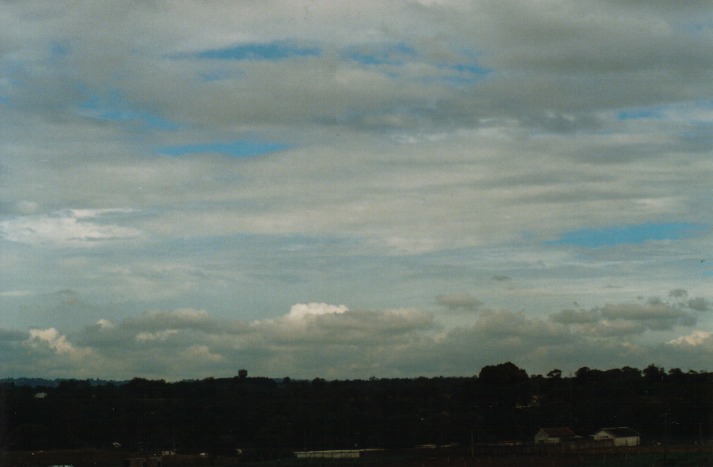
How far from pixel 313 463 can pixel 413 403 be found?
41.4m

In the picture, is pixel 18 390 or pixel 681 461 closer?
pixel 681 461

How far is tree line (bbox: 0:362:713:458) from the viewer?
110812mm

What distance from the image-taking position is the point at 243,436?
369 ft

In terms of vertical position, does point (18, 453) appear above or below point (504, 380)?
below

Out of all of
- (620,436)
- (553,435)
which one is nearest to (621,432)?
(620,436)

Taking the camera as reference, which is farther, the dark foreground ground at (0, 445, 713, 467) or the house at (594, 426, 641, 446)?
the house at (594, 426, 641, 446)

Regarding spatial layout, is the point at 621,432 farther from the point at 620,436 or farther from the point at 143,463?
the point at 143,463

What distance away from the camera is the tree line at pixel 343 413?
110812mm

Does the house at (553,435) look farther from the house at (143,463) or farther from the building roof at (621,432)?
the house at (143,463)

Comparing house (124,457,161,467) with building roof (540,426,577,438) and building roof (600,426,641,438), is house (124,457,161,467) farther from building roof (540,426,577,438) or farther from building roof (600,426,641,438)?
building roof (600,426,641,438)

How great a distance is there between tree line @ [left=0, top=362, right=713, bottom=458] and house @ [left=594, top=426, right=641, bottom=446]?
243cm

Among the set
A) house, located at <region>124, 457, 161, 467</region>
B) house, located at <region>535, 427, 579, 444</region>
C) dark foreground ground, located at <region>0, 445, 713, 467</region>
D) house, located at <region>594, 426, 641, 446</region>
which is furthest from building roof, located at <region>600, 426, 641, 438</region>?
house, located at <region>124, 457, 161, 467</region>

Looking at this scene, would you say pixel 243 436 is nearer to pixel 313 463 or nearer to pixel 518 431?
pixel 313 463

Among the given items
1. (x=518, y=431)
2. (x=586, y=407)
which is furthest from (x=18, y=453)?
(x=586, y=407)
